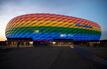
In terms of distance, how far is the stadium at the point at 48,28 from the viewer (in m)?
92.6

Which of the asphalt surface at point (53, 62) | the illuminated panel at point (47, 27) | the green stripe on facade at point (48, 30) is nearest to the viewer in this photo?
the asphalt surface at point (53, 62)

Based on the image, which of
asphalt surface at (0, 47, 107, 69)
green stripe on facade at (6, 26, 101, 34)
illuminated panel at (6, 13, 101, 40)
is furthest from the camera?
illuminated panel at (6, 13, 101, 40)

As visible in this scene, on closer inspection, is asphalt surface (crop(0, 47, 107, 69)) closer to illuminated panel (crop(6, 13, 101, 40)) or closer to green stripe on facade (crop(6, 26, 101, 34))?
green stripe on facade (crop(6, 26, 101, 34))

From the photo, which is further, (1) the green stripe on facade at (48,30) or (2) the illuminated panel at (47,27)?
(2) the illuminated panel at (47,27)

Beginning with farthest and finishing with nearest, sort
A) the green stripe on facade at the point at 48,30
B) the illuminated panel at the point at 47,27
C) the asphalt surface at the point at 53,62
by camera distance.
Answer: the illuminated panel at the point at 47,27
the green stripe on facade at the point at 48,30
the asphalt surface at the point at 53,62

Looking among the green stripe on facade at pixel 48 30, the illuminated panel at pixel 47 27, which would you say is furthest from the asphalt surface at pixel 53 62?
the illuminated panel at pixel 47 27

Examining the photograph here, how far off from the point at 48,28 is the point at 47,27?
787mm

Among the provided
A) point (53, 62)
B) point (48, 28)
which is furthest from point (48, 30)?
point (53, 62)

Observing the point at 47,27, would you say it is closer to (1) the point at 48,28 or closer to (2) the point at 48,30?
(1) the point at 48,28

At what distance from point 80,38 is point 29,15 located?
3215 centimetres

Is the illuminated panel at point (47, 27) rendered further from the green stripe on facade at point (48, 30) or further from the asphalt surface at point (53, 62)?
the asphalt surface at point (53, 62)

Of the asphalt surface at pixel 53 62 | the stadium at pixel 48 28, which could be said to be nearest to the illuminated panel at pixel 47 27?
the stadium at pixel 48 28

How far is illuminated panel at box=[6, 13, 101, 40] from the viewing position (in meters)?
92.6

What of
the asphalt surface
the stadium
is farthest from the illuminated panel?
the asphalt surface
